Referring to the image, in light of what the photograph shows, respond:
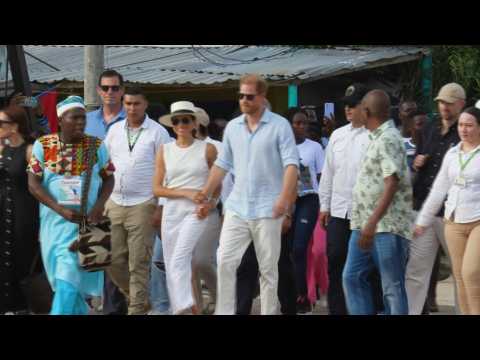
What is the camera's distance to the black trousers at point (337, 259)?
8664mm

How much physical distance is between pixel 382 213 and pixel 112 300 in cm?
335

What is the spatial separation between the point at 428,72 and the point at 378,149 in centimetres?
1080

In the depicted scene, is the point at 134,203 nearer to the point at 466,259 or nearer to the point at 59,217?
the point at 59,217

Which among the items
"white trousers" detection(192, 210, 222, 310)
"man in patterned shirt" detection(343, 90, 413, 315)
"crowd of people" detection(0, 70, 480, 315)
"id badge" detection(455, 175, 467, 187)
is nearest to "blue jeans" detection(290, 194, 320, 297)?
"crowd of people" detection(0, 70, 480, 315)

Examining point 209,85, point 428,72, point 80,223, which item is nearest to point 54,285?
point 80,223

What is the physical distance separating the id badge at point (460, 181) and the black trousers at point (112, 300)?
11.7 ft

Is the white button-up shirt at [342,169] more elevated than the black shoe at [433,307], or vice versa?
the white button-up shirt at [342,169]

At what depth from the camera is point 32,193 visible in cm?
815

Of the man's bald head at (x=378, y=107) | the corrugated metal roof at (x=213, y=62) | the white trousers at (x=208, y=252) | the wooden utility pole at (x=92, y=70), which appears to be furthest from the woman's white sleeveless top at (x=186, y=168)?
the corrugated metal roof at (x=213, y=62)

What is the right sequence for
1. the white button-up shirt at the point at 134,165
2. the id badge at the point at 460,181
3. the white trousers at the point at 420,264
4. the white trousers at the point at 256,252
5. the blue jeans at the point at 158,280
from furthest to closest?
the blue jeans at the point at 158,280
the white button-up shirt at the point at 134,165
the white trousers at the point at 420,264
the white trousers at the point at 256,252
the id badge at the point at 460,181

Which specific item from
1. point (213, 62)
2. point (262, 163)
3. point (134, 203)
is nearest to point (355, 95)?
point (262, 163)

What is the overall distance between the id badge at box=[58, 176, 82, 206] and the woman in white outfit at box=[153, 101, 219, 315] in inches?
40.8

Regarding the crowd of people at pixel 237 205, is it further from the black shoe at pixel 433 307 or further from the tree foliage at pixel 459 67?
the tree foliage at pixel 459 67
